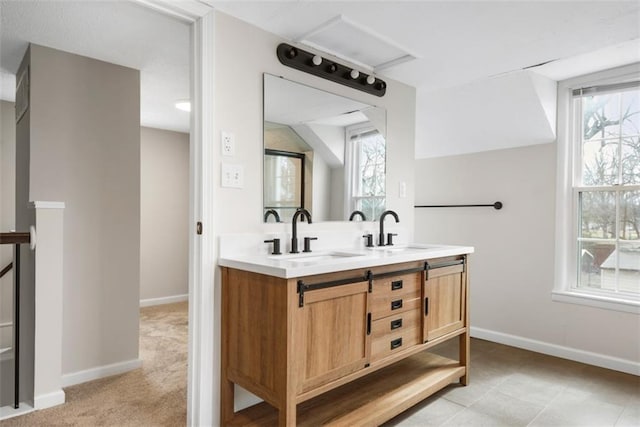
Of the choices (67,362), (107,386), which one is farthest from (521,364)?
(67,362)

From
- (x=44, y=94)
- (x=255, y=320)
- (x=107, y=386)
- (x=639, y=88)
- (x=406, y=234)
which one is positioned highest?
(x=639, y=88)

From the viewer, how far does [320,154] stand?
251 cm

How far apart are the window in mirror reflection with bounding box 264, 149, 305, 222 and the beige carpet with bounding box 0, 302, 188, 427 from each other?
1248 millimetres

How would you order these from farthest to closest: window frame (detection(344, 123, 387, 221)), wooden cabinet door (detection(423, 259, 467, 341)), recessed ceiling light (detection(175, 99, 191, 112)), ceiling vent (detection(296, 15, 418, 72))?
recessed ceiling light (detection(175, 99, 191, 112)) < window frame (detection(344, 123, 387, 221)) < wooden cabinet door (detection(423, 259, 467, 341)) < ceiling vent (detection(296, 15, 418, 72))

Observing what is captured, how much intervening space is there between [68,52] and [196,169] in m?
1.45

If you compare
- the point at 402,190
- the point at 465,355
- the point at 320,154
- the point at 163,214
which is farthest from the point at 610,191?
the point at 163,214

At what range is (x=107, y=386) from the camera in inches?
100.0

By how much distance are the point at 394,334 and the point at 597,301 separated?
6.16 feet

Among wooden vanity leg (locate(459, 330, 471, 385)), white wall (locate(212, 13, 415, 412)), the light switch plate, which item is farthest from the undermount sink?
wooden vanity leg (locate(459, 330, 471, 385))

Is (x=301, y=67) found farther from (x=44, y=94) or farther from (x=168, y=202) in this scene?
(x=168, y=202)

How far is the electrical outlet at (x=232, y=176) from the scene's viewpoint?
1.95m

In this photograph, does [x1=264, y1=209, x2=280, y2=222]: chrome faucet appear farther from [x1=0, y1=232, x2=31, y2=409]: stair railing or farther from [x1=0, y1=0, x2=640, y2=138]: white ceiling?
[x1=0, y1=232, x2=31, y2=409]: stair railing

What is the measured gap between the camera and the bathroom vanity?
1633mm

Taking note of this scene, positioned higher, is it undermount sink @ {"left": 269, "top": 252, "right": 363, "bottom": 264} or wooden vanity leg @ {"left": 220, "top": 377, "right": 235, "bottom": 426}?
undermount sink @ {"left": 269, "top": 252, "right": 363, "bottom": 264}
